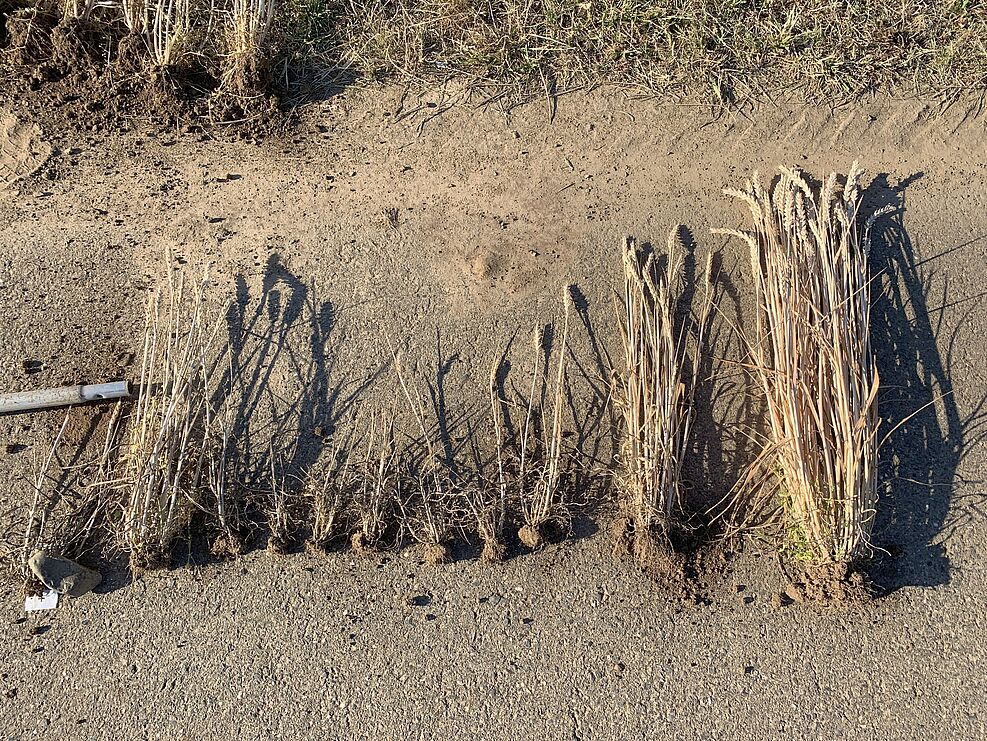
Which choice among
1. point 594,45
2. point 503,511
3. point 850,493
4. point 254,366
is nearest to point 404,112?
point 594,45

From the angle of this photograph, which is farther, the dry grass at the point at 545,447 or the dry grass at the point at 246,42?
the dry grass at the point at 246,42

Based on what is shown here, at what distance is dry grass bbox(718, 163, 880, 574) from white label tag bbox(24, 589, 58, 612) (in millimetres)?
2400

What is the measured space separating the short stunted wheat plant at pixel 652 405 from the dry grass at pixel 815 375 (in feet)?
0.81

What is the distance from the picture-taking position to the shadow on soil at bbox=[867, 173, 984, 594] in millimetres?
2100

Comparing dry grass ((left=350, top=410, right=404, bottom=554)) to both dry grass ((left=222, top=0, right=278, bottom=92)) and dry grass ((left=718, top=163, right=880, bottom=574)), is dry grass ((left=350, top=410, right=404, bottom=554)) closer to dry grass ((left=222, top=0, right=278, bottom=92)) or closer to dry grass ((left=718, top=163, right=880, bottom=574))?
dry grass ((left=718, top=163, right=880, bottom=574))

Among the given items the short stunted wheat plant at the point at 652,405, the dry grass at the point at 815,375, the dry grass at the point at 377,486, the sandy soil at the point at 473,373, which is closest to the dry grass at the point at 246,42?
the sandy soil at the point at 473,373

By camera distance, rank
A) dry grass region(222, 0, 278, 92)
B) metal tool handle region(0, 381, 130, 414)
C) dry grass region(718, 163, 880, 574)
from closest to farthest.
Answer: dry grass region(718, 163, 880, 574), metal tool handle region(0, 381, 130, 414), dry grass region(222, 0, 278, 92)

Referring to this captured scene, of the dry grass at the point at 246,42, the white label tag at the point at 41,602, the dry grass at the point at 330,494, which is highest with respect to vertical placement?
the dry grass at the point at 246,42

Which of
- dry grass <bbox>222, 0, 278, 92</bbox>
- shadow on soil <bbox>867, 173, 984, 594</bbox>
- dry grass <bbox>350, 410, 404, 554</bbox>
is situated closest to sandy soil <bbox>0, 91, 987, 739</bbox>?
shadow on soil <bbox>867, 173, 984, 594</bbox>

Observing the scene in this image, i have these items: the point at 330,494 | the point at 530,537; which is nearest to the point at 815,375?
the point at 530,537

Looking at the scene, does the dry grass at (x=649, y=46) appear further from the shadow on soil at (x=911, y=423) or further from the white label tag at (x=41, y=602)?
the white label tag at (x=41, y=602)

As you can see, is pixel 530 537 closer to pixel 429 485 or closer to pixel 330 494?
pixel 429 485

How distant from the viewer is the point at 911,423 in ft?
7.11

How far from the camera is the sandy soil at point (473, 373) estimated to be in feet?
6.63
